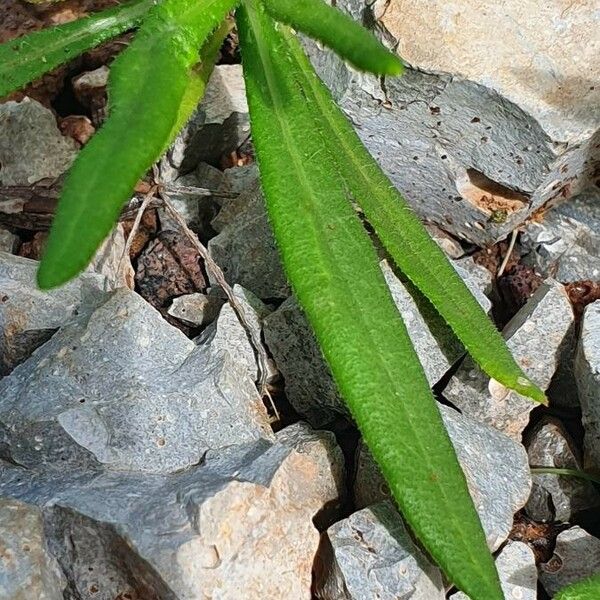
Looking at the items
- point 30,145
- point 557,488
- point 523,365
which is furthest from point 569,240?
point 30,145

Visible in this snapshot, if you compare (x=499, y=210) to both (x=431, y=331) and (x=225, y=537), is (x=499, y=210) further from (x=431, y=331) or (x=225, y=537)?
(x=225, y=537)

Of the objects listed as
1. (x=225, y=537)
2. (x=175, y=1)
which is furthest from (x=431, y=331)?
(x=175, y=1)

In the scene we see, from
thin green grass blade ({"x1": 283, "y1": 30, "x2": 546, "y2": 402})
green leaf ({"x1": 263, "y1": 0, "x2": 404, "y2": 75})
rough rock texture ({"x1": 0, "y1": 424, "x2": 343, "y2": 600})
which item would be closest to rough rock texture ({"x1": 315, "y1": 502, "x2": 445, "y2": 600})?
rough rock texture ({"x1": 0, "y1": 424, "x2": 343, "y2": 600})

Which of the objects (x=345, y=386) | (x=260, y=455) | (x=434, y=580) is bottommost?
(x=434, y=580)

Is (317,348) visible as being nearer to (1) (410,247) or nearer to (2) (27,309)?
(1) (410,247)

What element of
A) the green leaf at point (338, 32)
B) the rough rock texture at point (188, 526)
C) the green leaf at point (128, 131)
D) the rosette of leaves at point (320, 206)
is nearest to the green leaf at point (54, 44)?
the rosette of leaves at point (320, 206)

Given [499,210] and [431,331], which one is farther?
[499,210]

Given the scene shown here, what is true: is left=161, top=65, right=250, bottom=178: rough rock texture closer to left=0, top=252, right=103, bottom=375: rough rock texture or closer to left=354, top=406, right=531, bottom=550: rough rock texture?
left=0, top=252, right=103, bottom=375: rough rock texture
